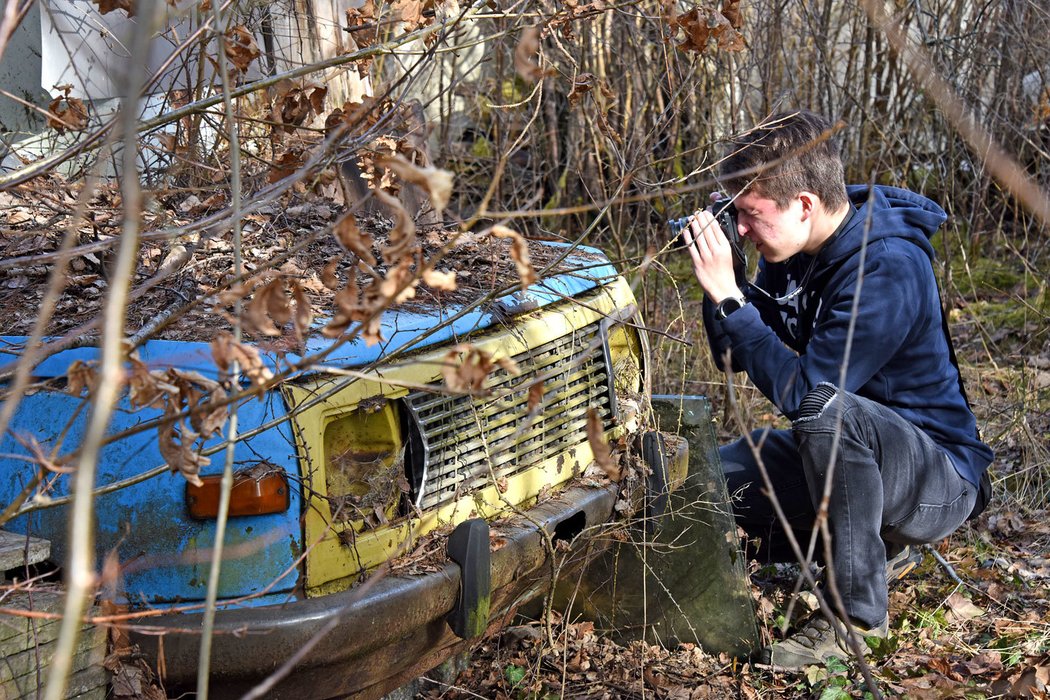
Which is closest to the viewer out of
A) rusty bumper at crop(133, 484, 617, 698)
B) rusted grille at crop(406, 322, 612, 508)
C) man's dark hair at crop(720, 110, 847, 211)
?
rusty bumper at crop(133, 484, 617, 698)

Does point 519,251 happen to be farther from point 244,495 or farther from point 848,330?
point 848,330

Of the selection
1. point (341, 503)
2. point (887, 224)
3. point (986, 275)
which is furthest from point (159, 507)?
point (986, 275)

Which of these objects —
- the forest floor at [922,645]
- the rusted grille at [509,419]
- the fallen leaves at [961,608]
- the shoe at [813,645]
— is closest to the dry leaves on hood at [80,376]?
the rusted grille at [509,419]

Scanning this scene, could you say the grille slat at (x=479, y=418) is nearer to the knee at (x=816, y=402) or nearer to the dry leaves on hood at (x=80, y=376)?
the knee at (x=816, y=402)

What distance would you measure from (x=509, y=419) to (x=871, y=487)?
1170 mm

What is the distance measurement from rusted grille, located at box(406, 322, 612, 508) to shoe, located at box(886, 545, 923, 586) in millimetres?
1222

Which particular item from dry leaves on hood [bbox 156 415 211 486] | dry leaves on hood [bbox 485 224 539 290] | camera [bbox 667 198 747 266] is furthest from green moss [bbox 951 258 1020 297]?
dry leaves on hood [bbox 156 415 211 486]

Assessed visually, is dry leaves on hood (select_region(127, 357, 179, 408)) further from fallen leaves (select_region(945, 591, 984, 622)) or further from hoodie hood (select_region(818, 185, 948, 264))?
fallen leaves (select_region(945, 591, 984, 622))

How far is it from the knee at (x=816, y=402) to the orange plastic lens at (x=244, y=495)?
1635 millimetres

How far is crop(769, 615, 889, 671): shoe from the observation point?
3.39 meters

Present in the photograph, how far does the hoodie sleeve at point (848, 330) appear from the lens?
3.28m

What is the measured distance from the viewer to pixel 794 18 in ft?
21.8

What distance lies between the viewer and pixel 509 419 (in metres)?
2.91

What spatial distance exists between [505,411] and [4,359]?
4.13ft
